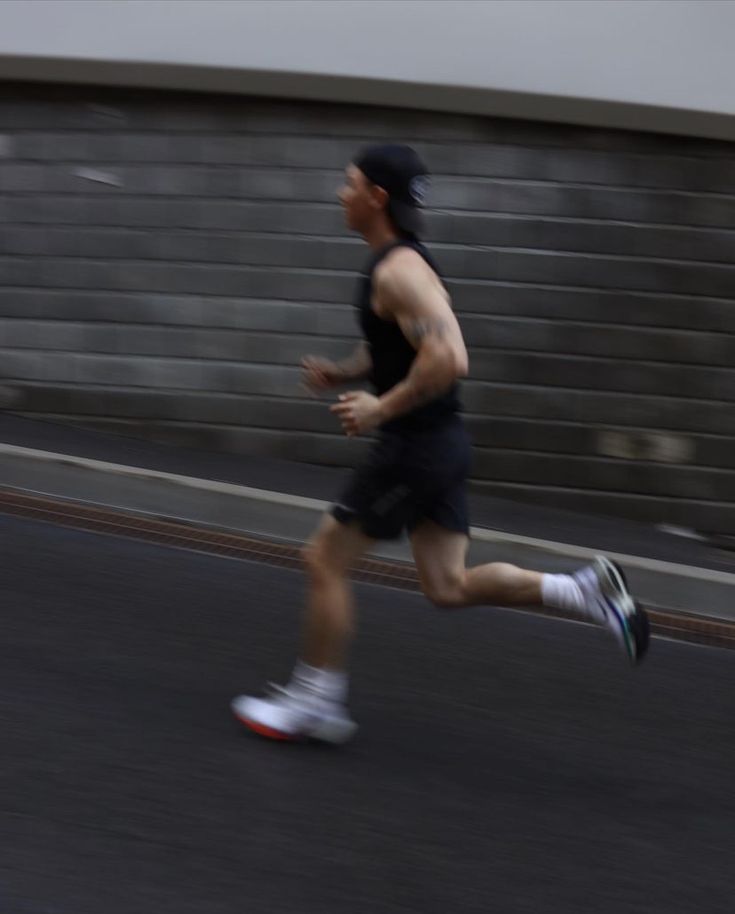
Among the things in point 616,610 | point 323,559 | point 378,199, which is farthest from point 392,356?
point 616,610

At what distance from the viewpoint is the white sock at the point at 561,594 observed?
15.4 ft

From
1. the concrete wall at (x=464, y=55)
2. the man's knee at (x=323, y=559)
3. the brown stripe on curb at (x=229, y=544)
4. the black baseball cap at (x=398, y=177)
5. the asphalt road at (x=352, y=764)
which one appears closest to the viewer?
the asphalt road at (x=352, y=764)

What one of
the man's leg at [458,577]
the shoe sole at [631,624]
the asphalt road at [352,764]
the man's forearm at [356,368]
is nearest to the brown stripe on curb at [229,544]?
the asphalt road at [352,764]

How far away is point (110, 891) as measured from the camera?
3545mm

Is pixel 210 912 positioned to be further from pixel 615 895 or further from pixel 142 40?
pixel 142 40

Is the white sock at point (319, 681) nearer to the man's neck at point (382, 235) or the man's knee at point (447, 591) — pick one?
the man's knee at point (447, 591)

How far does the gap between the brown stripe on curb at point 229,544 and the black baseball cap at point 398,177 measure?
273cm

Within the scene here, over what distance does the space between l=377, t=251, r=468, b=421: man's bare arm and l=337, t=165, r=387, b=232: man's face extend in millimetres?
217

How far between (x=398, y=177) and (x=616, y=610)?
152 centimetres

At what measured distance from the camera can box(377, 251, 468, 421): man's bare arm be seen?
4.14 m

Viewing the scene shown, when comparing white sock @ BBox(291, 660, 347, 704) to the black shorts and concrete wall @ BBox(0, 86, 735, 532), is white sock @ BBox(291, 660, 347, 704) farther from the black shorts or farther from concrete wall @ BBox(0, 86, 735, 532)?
concrete wall @ BBox(0, 86, 735, 532)

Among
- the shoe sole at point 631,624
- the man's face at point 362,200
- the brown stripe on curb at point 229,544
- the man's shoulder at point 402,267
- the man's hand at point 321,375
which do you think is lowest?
the brown stripe on curb at point 229,544

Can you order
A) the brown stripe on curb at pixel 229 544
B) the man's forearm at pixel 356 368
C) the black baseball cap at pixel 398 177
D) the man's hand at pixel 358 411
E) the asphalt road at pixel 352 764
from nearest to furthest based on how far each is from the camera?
the asphalt road at pixel 352 764 < the man's hand at pixel 358 411 < the black baseball cap at pixel 398 177 < the man's forearm at pixel 356 368 < the brown stripe on curb at pixel 229 544

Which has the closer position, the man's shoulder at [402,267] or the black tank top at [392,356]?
the man's shoulder at [402,267]
